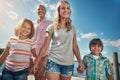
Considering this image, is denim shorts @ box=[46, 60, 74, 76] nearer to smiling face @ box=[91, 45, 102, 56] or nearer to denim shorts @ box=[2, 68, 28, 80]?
denim shorts @ box=[2, 68, 28, 80]

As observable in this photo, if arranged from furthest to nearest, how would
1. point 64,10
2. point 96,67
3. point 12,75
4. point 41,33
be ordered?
point 41,33 < point 96,67 < point 64,10 < point 12,75

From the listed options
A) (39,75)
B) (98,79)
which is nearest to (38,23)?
(39,75)

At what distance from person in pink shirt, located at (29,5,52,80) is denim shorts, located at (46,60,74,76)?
1.22m

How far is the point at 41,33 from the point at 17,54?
162 cm

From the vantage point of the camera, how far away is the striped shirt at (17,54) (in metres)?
3.81

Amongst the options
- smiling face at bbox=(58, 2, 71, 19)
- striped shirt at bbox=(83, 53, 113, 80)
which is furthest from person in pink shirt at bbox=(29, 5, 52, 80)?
smiling face at bbox=(58, 2, 71, 19)

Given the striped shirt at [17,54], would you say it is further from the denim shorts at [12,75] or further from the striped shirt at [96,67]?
the striped shirt at [96,67]

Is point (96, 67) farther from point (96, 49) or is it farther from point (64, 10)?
point (64, 10)

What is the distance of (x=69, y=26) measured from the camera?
4.13 m

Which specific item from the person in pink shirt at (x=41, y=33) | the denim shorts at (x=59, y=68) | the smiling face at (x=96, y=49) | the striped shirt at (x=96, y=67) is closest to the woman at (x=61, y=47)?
the denim shorts at (x=59, y=68)

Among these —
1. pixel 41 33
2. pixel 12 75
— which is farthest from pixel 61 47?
pixel 41 33

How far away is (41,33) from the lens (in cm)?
538

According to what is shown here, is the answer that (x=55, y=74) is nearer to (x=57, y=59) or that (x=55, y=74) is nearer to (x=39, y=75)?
(x=57, y=59)

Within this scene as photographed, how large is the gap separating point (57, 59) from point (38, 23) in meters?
1.89
